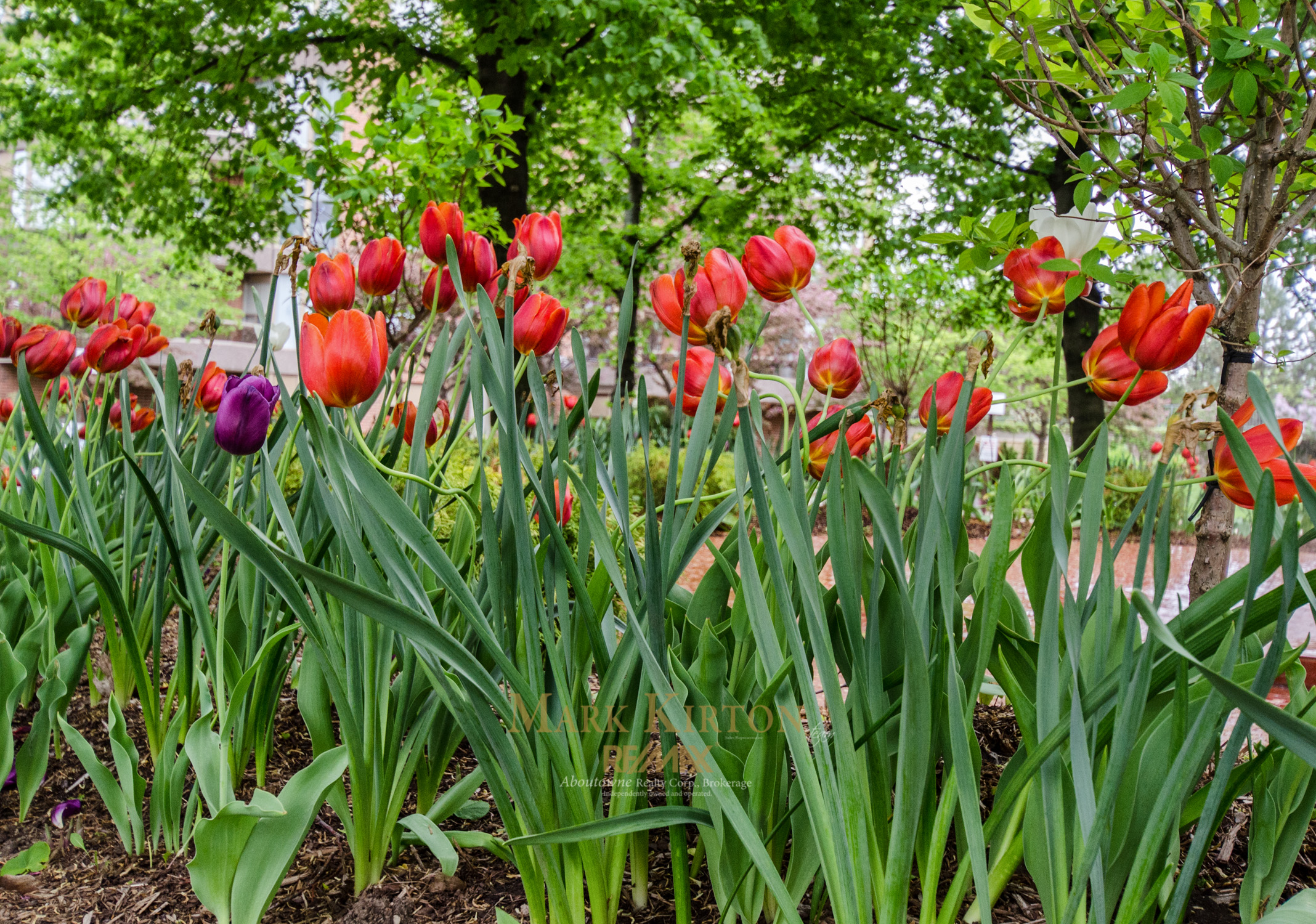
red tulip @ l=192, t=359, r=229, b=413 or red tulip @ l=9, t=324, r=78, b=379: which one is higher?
red tulip @ l=9, t=324, r=78, b=379

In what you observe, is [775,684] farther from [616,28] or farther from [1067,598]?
[616,28]

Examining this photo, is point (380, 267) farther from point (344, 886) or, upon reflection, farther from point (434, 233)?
point (344, 886)

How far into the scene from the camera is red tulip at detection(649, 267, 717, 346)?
42.6 inches

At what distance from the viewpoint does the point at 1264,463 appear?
38.5 inches

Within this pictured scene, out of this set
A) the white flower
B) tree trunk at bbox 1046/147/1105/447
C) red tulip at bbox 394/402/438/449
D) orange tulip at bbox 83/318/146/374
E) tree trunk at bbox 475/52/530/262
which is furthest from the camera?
tree trunk at bbox 1046/147/1105/447

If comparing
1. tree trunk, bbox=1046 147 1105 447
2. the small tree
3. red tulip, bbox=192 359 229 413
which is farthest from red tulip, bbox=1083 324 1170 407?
tree trunk, bbox=1046 147 1105 447

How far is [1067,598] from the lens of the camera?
0.84 metres

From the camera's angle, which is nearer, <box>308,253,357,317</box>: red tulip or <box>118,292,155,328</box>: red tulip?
<box>308,253,357,317</box>: red tulip

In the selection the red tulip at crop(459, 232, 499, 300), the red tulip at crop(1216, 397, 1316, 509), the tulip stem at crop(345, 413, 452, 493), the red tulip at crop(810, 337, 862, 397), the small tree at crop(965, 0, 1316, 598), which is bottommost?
the tulip stem at crop(345, 413, 452, 493)

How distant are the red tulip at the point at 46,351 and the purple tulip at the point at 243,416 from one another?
1.07m

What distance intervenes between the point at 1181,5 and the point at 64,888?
6.62ft

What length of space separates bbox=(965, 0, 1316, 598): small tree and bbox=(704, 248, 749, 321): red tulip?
23.4 inches

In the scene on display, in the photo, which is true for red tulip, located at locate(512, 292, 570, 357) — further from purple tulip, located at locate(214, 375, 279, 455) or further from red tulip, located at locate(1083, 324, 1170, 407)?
red tulip, located at locate(1083, 324, 1170, 407)

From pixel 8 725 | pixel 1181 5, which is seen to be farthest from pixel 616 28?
pixel 8 725
